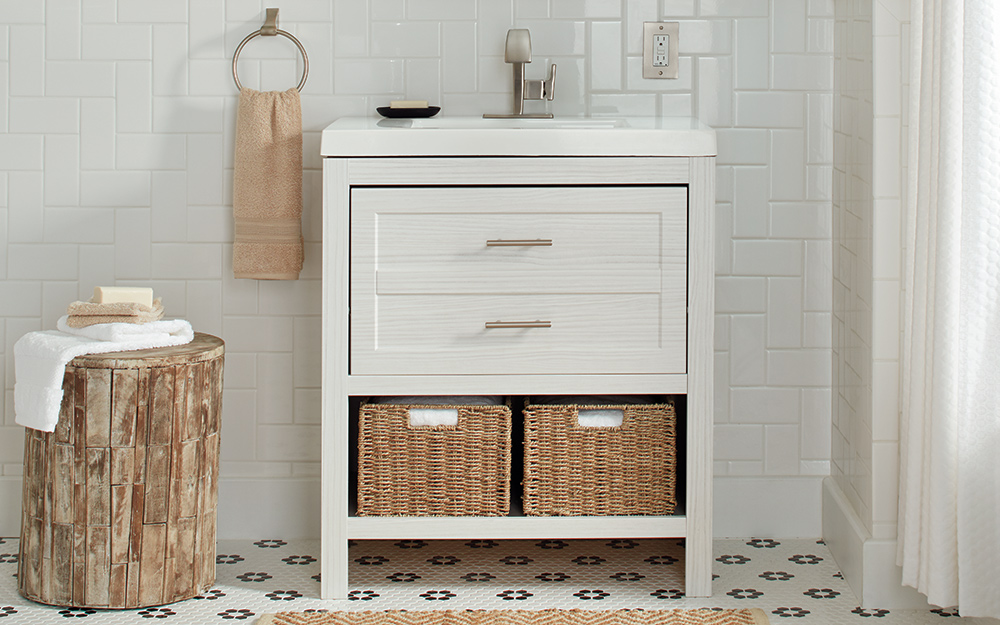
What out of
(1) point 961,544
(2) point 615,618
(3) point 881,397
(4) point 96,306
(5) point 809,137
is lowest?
(2) point 615,618

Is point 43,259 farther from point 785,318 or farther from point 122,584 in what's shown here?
point 785,318

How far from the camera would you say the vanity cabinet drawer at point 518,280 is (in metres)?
2.28

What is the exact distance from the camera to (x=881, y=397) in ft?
7.61

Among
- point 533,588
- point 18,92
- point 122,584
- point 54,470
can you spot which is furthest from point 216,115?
point 533,588

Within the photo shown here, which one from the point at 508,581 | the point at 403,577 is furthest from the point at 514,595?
the point at 403,577

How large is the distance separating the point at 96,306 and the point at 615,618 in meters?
1.23

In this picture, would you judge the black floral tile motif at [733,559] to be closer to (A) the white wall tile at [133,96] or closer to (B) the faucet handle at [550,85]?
(B) the faucet handle at [550,85]

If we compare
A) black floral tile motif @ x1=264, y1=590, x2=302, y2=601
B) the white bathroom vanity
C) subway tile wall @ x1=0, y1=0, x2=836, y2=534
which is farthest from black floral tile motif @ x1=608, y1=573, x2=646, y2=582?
black floral tile motif @ x1=264, y1=590, x2=302, y2=601

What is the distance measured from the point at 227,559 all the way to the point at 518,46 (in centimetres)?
135

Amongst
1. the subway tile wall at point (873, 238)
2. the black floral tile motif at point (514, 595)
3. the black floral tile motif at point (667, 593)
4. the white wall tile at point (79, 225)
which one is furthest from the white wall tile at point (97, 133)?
the subway tile wall at point (873, 238)

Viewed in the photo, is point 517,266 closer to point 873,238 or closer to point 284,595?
point 873,238

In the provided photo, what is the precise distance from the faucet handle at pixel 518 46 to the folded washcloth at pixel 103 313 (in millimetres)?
986

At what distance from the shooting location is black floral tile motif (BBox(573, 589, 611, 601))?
2385mm

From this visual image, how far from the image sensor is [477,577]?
2504 millimetres
